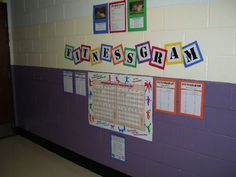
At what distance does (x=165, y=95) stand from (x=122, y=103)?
1.69 ft

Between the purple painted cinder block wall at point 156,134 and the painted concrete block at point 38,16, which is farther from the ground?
the painted concrete block at point 38,16

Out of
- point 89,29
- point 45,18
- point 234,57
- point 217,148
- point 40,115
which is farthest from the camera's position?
point 40,115

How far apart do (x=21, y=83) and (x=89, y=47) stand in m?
1.76

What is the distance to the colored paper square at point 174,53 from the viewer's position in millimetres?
2008

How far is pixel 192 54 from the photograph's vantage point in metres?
1.94

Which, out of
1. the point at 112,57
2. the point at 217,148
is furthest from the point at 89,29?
the point at 217,148

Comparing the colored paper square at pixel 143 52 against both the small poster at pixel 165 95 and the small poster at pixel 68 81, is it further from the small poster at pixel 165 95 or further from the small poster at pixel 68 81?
the small poster at pixel 68 81

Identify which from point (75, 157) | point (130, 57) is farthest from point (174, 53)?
point (75, 157)

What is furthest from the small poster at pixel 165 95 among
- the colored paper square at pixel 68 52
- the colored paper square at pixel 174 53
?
the colored paper square at pixel 68 52

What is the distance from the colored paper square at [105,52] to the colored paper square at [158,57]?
21.0 inches

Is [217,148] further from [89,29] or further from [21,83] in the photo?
[21,83]

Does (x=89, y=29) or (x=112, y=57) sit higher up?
(x=89, y=29)

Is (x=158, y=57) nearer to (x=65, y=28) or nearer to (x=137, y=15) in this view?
(x=137, y=15)

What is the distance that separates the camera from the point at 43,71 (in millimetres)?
3471
